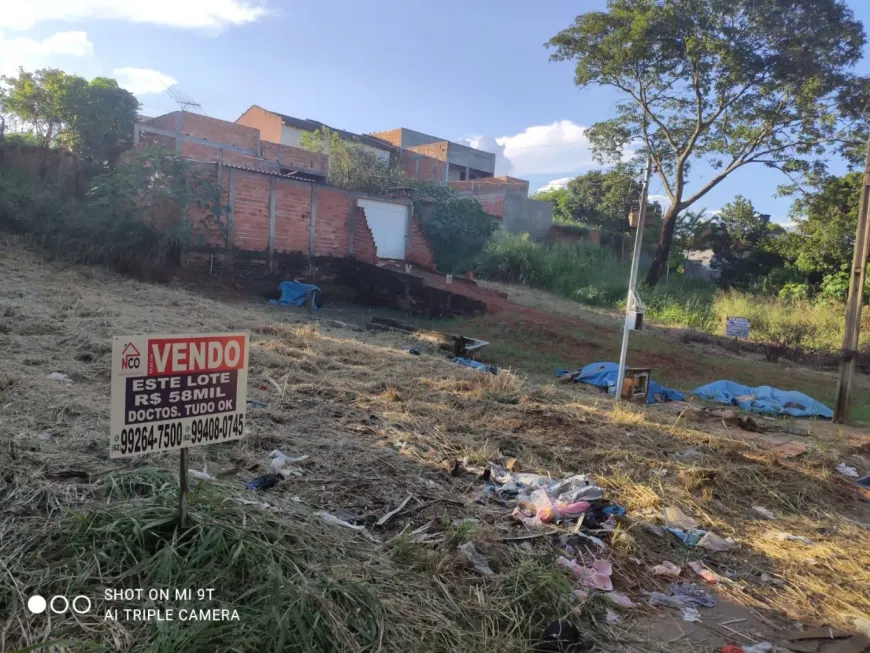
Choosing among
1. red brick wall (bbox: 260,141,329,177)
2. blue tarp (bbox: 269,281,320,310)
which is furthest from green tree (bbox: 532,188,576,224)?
blue tarp (bbox: 269,281,320,310)

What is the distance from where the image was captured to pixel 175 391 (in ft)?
7.27

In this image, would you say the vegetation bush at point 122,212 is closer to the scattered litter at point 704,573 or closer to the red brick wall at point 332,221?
the red brick wall at point 332,221

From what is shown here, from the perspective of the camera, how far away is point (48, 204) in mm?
13477

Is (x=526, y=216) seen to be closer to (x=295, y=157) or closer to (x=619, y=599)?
(x=295, y=157)

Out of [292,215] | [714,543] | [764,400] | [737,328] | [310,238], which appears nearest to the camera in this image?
→ [714,543]

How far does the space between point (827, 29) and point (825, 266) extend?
26.4ft

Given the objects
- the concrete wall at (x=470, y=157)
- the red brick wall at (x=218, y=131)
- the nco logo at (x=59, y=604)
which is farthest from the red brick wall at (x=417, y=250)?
the concrete wall at (x=470, y=157)

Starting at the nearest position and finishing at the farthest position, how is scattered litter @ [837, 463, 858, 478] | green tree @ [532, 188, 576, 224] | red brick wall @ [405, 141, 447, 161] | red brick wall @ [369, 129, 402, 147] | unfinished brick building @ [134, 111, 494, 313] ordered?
scattered litter @ [837, 463, 858, 478], unfinished brick building @ [134, 111, 494, 313], green tree @ [532, 188, 576, 224], red brick wall @ [405, 141, 447, 161], red brick wall @ [369, 129, 402, 147]

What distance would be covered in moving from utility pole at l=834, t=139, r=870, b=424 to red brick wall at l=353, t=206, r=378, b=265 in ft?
39.2

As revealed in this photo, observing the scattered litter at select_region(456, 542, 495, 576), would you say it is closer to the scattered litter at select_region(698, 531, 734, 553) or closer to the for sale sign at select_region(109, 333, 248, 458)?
the for sale sign at select_region(109, 333, 248, 458)

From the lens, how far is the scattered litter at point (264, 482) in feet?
10.2

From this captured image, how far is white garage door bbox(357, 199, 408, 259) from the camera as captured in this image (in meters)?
18.4

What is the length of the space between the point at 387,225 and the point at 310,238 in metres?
→ 2.96

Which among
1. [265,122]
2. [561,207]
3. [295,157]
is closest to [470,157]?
[561,207]
